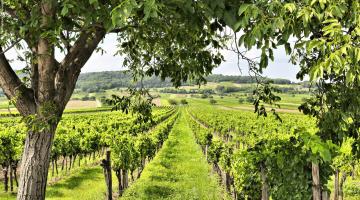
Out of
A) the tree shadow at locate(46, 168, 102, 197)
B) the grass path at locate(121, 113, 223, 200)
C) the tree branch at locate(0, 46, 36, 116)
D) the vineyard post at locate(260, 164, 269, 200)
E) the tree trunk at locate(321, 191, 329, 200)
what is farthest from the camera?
the tree shadow at locate(46, 168, 102, 197)

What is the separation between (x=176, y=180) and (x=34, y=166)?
15382mm

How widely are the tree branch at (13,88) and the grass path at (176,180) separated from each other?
1146 cm

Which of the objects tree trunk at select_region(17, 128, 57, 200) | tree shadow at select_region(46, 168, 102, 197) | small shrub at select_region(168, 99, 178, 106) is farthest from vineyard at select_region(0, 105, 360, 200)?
small shrub at select_region(168, 99, 178, 106)

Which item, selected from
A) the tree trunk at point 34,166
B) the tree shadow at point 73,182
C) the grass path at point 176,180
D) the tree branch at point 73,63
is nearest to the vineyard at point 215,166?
the grass path at point 176,180

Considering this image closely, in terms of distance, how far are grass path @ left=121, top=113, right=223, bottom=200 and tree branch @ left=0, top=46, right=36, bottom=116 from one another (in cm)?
1146

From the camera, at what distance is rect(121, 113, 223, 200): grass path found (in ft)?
53.3

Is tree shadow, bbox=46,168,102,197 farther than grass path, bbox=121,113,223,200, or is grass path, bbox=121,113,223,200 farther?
tree shadow, bbox=46,168,102,197

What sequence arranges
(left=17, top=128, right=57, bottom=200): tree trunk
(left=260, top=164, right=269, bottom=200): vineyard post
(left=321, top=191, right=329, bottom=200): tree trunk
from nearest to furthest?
1. (left=17, top=128, right=57, bottom=200): tree trunk
2. (left=321, top=191, right=329, bottom=200): tree trunk
3. (left=260, top=164, right=269, bottom=200): vineyard post

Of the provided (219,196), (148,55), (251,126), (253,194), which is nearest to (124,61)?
(148,55)

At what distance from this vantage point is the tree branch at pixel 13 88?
4.95 metres

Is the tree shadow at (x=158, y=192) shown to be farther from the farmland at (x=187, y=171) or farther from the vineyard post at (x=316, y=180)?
the vineyard post at (x=316, y=180)

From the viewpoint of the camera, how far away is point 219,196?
15.6 m

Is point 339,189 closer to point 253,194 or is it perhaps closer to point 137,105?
point 253,194

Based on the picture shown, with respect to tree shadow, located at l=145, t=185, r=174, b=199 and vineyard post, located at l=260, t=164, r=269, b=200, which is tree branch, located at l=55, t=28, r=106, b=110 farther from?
tree shadow, located at l=145, t=185, r=174, b=199
